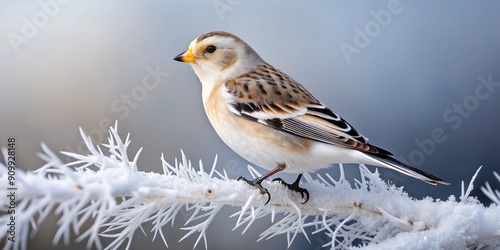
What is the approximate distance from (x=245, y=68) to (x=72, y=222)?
932mm

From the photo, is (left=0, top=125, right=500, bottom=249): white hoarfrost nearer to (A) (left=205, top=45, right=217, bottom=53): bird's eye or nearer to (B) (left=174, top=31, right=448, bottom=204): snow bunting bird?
(B) (left=174, top=31, right=448, bottom=204): snow bunting bird

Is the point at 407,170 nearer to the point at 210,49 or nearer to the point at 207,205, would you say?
the point at 207,205

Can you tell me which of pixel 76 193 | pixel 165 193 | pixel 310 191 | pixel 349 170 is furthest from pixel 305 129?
pixel 76 193

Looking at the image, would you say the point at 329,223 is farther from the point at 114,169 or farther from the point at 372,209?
the point at 114,169

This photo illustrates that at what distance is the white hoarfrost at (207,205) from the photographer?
45 cm

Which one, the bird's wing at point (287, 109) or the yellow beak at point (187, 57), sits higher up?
the yellow beak at point (187, 57)

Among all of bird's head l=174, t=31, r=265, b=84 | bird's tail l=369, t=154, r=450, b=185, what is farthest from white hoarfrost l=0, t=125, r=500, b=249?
bird's head l=174, t=31, r=265, b=84

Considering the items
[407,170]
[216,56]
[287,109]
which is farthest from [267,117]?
[407,170]

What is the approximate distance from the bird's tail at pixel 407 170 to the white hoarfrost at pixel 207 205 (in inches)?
2.3

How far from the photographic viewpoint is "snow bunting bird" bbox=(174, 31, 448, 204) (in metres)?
1.05

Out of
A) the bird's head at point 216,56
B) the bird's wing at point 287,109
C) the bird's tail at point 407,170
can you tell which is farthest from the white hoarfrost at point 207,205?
the bird's head at point 216,56

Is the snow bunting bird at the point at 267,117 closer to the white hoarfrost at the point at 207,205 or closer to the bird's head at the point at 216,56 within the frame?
the bird's head at the point at 216,56

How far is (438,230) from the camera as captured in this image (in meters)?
0.66

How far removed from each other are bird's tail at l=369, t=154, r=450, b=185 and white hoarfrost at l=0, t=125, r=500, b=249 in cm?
6
